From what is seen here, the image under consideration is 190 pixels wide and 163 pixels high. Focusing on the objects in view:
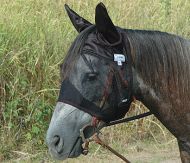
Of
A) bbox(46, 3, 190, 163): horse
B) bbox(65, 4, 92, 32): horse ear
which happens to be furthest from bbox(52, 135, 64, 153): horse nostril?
bbox(65, 4, 92, 32): horse ear

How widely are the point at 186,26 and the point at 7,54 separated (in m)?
2.49

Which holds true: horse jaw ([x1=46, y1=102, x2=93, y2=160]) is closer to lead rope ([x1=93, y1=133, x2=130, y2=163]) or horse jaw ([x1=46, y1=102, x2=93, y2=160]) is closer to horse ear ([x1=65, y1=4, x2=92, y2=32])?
lead rope ([x1=93, y1=133, x2=130, y2=163])

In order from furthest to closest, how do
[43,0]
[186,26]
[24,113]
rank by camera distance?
1. [43,0]
2. [186,26]
3. [24,113]

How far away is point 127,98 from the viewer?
7.70ft

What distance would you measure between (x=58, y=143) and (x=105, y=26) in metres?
0.63

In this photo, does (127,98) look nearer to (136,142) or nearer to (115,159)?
(115,159)

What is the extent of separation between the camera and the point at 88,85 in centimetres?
228

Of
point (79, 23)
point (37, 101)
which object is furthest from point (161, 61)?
point (37, 101)

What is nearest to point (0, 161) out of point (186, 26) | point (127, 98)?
point (127, 98)

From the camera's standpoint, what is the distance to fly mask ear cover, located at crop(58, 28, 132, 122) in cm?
227

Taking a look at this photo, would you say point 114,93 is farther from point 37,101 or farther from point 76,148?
point 37,101

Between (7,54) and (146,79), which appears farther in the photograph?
(7,54)

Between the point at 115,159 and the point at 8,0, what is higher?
the point at 8,0

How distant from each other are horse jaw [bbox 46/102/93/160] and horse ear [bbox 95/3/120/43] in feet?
1.32
